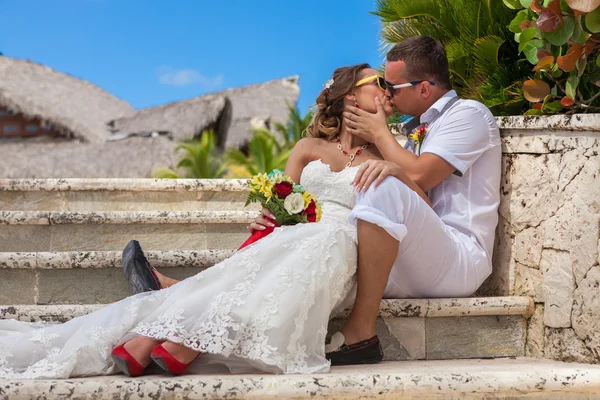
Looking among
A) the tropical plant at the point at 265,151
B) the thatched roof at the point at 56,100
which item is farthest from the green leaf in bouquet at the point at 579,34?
the thatched roof at the point at 56,100

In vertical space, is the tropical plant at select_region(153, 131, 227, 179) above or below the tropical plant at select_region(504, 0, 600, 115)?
above

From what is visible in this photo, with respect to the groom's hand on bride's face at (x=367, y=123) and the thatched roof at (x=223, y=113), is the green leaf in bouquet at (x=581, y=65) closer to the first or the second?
the groom's hand on bride's face at (x=367, y=123)

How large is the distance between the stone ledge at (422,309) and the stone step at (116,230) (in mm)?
1217

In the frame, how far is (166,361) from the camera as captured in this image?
2936 mm

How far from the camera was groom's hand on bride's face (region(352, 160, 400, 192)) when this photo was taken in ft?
10.9

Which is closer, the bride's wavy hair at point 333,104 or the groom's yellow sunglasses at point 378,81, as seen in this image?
the groom's yellow sunglasses at point 378,81

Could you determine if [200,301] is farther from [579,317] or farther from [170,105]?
[170,105]

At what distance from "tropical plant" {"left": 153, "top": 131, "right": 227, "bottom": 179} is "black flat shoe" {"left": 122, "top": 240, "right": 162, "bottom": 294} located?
1424 centimetres

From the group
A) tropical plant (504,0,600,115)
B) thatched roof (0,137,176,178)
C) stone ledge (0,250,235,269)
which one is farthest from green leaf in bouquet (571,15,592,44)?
thatched roof (0,137,176,178)

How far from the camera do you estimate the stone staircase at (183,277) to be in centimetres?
285

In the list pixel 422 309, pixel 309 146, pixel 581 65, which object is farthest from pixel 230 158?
pixel 581 65

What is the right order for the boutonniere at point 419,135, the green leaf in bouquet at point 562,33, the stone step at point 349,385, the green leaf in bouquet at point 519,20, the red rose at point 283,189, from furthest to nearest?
1. the boutonniere at point 419,135
2. the green leaf in bouquet at point 519,20
3. the red rose at point 283,189
4. the green leaf in bouquet at point 562,33
5. the stone step at point 349,385

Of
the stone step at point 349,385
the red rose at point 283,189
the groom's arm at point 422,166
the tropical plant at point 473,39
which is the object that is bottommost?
the stone step at point 349,385

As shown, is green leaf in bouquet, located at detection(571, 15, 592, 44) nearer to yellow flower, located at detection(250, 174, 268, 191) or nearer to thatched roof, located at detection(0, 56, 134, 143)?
yellow flower, located at detection(250, 174, 268, 191)
